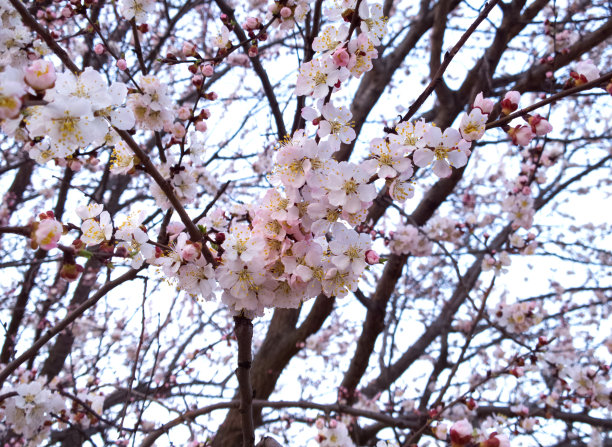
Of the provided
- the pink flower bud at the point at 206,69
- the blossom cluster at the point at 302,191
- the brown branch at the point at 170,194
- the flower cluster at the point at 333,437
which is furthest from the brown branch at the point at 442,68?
the flower cluster at the point at 333,437

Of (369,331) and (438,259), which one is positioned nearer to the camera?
(369,331)

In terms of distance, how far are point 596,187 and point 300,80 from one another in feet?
26.0

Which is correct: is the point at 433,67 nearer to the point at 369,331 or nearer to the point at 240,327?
the point at 369,331

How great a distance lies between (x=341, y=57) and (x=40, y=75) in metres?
0.71

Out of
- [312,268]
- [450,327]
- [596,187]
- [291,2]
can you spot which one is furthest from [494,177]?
[312,268]

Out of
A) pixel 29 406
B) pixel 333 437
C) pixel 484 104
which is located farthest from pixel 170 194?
pixel 333 437

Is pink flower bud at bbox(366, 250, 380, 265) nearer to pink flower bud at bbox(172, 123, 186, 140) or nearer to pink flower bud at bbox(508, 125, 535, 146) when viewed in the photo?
pink flower bud at bbox(508, 125, 535, 146)

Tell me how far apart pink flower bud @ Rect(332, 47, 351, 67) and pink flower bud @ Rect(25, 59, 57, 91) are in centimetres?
68

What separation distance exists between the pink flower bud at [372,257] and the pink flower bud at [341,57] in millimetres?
513

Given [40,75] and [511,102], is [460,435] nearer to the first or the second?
[511,102]

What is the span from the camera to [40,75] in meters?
0.83

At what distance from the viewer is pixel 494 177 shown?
6711mm

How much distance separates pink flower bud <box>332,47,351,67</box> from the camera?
1184mm

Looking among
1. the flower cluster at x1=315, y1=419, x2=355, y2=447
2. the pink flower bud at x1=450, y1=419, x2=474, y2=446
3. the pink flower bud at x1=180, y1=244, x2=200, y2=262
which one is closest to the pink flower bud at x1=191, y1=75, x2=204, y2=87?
the pink flower bud at x1=180, y1=244, x2=200, y2=262
